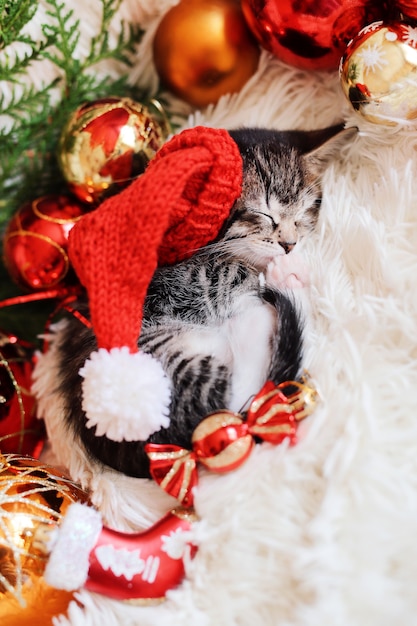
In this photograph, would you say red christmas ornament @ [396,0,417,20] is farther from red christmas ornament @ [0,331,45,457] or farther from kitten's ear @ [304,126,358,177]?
red christmas ornament @ [0,331,45,457]

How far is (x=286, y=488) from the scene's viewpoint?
1.78 ft

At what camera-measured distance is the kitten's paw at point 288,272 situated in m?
0.69

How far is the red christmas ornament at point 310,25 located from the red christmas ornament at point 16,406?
0.64 meters

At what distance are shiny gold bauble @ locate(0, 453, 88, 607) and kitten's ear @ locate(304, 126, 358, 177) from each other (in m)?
0.58

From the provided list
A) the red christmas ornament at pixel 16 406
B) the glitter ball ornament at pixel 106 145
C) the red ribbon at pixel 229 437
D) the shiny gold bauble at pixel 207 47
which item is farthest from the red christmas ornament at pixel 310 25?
the red christmas ornament at pixel 16 406

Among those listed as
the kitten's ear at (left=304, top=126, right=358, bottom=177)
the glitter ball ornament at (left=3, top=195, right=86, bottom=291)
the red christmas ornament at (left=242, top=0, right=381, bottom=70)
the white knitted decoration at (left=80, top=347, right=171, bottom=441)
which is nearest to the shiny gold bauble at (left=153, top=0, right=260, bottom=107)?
the red christmas ornament at (left=242, top=0, right=381, bottom=70)

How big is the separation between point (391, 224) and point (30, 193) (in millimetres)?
613

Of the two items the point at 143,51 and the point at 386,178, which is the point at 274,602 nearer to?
the point at 386,178

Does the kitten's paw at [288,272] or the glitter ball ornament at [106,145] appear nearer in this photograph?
the kitten's paw at [288,272]

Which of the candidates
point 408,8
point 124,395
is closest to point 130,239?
point 124,395

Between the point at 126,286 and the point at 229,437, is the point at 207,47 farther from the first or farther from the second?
the point at 229,437

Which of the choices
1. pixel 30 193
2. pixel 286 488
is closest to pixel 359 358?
pixel 286 488

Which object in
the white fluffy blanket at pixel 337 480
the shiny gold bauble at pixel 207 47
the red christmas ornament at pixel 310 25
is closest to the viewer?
the white fluffy blanket at pixel 337 480

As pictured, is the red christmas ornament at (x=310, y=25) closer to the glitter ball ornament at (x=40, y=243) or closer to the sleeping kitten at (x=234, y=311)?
the sleeping kitten at (x=234, y=311)
